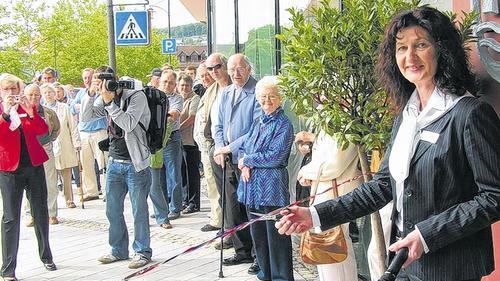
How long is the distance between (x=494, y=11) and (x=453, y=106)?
40.9 inches

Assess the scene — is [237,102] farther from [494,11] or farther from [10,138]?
[494,11]

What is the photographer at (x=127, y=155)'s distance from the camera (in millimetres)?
6246

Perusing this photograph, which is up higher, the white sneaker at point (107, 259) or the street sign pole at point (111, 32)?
the street sign pole at point (111, 32)

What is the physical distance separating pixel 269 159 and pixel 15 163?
2.50 metres

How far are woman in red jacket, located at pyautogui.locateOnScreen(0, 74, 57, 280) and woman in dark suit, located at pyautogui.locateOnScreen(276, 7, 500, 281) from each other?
4274 millimetres

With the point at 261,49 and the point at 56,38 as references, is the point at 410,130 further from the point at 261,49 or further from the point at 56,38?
the point at 56,38

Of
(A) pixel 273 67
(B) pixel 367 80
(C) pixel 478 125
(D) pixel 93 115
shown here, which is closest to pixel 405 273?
(C) pixel 478 125

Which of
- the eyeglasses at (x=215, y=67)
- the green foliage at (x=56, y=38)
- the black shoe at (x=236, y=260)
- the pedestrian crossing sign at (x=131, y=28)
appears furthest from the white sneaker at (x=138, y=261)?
the green foliage at (x=56, y=38)

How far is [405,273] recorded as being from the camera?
96.4 inches

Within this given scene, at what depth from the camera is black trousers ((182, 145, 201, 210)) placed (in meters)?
9.58

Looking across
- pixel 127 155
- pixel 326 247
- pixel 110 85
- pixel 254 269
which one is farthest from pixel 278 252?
pixel 110 85

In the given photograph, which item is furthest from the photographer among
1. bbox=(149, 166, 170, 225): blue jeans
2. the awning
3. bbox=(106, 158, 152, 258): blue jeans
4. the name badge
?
the awning

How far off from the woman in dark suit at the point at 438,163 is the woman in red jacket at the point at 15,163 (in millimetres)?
4274

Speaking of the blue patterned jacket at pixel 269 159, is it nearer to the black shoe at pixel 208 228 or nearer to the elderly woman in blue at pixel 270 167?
the elderly woman in blue at pixel 270 167
